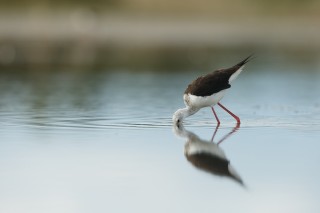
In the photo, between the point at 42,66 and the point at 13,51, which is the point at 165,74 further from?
the point at 13,51

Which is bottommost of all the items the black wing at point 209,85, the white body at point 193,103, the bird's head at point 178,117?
the bird's head at point 178,117

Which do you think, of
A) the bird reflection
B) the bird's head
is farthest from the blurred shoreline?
the bird reflection

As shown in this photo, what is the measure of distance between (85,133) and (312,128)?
322 centimetres

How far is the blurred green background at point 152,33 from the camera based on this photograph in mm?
28344

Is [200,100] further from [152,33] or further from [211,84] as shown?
[152,33]

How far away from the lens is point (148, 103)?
51.8 ft

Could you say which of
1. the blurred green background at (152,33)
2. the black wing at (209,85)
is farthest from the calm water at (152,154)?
the blurred green background at (152,33)

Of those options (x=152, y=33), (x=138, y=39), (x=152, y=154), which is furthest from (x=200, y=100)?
(x=152, y=33)

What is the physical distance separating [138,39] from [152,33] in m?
4.56

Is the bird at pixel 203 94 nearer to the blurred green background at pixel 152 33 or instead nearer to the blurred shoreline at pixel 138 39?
the blurred green background at pixel 152 33

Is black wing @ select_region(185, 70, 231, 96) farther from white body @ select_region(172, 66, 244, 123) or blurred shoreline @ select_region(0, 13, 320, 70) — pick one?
blurred shoreline @ select_region(0, 13, 320, 70)

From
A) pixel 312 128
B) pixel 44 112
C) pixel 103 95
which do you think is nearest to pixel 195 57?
pixel 103 95

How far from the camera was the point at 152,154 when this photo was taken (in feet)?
32.8

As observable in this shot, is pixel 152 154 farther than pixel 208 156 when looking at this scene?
Yes
